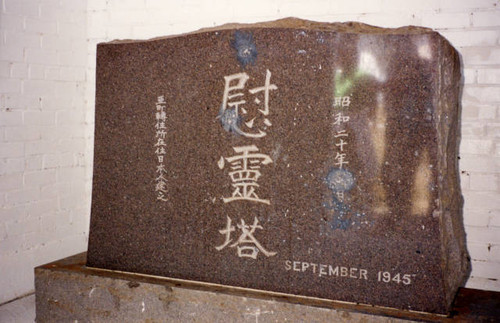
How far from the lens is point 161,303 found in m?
1.84

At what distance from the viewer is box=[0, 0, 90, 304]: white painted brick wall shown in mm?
2332

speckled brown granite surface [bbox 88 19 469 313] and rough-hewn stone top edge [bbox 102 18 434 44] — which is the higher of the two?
rough-hewn stone top edge [bbox 102 18 434 44]

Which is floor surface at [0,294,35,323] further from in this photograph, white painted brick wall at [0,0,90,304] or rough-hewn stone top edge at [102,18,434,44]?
rough-hewn stone top edge at [102,18,434,44]

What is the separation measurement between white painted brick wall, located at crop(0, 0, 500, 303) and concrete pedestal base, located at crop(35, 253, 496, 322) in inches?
20.3

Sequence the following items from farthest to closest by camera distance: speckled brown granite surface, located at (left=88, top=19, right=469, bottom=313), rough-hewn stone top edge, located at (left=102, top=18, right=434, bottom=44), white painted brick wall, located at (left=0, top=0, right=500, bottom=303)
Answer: white painted brick wall, located at (left=0, top=0, right=500, bottom=303) < rough-hewn stone top edge, located at (left=102, top=18, right=434, bottom=44) < speckled brown granite surface, located at (left=88, top=19, right=469, bottom=313)

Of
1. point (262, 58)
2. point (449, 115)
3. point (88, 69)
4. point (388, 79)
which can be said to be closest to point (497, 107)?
point (449, 115)

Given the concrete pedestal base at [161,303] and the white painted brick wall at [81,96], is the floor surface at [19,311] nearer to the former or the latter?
the white painted brick wall at [81,96]

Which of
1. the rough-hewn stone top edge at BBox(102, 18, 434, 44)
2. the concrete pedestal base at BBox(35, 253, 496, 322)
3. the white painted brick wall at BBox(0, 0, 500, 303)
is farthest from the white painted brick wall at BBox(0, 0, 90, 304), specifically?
the rough-hewn stone top edge at BBox(102, 18, 434, 44)

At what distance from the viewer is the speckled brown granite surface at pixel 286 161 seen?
159 centimetres

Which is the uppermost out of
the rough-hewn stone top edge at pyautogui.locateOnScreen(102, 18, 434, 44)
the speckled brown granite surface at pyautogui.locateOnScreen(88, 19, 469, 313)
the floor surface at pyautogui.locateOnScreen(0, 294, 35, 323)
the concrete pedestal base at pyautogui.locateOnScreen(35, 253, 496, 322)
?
the rough-hewn stone top edge at pyautogui.locateOnScreen(102, 18, 434, 44)

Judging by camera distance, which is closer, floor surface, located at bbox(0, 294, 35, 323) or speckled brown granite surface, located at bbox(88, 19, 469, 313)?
speckled brown granite surface, located at bbox(88, 19, 469, 313)

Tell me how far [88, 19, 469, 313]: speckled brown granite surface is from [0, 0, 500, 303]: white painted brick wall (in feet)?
1.31

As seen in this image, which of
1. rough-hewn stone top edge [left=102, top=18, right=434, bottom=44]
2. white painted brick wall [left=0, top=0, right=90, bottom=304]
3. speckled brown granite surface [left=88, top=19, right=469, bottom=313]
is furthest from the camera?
white painted brick wall [left=0, top=0, right=90, bottom=304]

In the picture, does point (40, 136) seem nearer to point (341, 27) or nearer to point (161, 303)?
point (161, 303)
